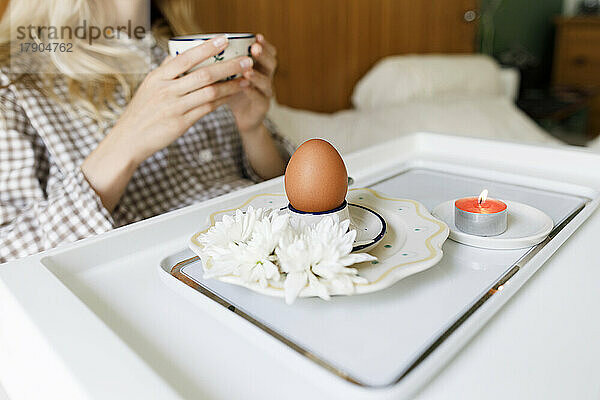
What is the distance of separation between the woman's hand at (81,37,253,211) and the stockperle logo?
0.30m

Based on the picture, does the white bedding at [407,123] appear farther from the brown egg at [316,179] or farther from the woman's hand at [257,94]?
the brown egg at [316,179]

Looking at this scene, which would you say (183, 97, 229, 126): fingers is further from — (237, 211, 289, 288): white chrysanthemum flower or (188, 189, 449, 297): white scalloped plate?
(237, 211, 289, 288): white chrysanthemum flower

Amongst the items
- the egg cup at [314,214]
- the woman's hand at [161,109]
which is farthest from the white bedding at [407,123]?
the egg cup at [314,214]

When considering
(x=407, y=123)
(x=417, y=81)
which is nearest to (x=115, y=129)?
(x=407, y=123)

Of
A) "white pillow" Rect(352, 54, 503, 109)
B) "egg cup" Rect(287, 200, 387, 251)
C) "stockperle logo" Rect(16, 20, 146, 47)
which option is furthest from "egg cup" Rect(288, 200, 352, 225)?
"white pillow" Rect(352, 54, 503, 109)

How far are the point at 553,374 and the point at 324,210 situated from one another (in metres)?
0.22

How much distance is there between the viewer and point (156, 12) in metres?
1.14

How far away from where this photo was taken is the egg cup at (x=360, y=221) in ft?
1.45

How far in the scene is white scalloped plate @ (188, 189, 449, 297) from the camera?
0.39 metres

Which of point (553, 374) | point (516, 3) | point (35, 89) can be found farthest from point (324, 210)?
point (516, 3)

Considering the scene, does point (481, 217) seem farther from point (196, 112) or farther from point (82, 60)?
point (82, 60)

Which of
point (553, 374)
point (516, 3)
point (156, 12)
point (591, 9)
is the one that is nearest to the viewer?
point (553, 374)

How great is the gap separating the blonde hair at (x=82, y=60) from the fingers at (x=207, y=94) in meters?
0.24

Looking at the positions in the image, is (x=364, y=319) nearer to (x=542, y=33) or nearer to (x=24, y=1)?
(x=24, y=1)
